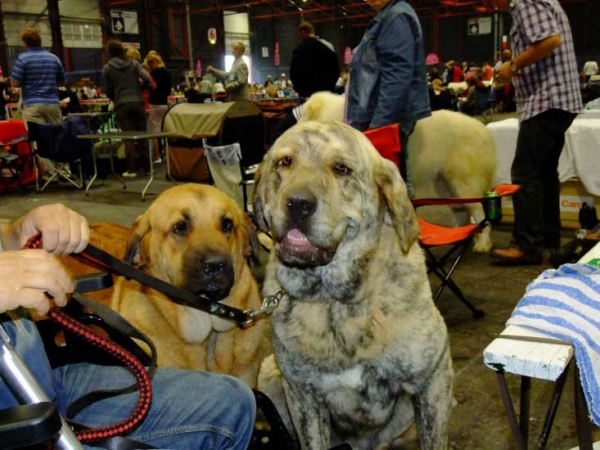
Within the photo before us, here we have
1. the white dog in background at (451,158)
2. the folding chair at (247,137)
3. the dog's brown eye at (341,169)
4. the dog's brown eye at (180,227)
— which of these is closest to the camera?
the dog's brown eye at (341,169)

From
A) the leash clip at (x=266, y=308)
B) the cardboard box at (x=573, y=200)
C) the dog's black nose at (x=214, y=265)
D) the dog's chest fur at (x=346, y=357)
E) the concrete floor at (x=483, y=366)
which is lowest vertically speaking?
the concrete floor at (x=483, y=366)

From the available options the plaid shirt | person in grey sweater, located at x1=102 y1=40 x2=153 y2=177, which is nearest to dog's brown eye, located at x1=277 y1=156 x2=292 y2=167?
the plaid shirt

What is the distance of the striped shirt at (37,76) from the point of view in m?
8.42

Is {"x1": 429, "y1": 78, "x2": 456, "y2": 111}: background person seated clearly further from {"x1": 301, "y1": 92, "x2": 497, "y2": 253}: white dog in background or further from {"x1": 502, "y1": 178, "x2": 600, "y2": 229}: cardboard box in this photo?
{"x1": 301, "y1": 92, "x2": 497, "y2": 253}: white dog in background

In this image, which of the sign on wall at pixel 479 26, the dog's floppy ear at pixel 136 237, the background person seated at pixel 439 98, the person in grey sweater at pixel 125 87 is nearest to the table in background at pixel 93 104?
the person in grey sweater at pixel 125 87

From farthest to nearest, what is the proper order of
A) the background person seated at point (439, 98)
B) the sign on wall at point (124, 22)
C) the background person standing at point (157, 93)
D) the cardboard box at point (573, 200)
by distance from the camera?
the sign on wall at point (124, 22), the background person seated at point (439, 98), the background person standing at point (157, 93), the cardboard box at point (573, 200)

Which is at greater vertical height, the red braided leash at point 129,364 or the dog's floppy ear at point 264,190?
the dog's floppy ear at point 264,190

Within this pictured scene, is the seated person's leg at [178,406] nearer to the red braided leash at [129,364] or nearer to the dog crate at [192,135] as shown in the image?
the red braided leash at [129,364]

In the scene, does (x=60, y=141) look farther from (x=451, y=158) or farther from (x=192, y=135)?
(x=451, y=158)

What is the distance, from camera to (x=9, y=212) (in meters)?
7.34

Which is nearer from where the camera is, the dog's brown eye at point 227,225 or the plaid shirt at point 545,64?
the dog's brown eye at point 227,225

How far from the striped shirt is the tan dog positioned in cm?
711

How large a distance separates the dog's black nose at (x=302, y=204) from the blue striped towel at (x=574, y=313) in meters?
0.63

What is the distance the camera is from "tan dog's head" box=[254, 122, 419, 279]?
1804 millimetres
